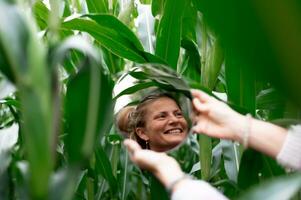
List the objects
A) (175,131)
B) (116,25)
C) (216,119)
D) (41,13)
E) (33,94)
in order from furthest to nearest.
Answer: (41,13) → (116,25) → (175,131) → (216,119) → (33,94)

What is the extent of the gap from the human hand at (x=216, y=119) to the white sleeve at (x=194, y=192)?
0.41ft

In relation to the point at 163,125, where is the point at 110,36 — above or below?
above

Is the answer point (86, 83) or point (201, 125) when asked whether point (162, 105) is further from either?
point (86, 83)

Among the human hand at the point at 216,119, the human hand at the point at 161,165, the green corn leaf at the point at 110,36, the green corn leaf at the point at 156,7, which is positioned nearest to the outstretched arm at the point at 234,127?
the human hand at the point at 216,119

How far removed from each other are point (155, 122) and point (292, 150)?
29 cm

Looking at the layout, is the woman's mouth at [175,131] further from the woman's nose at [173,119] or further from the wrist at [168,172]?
the wrist at [168,172]

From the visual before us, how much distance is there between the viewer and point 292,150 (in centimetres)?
52

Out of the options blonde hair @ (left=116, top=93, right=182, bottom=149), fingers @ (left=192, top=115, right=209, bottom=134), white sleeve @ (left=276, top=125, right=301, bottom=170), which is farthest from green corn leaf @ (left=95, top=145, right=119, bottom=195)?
white sleeve @ (left=276, top=125, right=301, bottom=170)

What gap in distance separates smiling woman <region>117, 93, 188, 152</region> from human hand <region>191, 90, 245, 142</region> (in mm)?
80

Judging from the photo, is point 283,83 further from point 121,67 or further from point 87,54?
point 121,67

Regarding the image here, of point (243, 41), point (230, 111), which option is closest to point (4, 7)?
point (243, 41)

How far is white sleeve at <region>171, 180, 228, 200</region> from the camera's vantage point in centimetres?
46

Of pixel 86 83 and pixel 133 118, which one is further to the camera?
pixel 133 118

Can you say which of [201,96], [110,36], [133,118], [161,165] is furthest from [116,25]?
[161,165]
